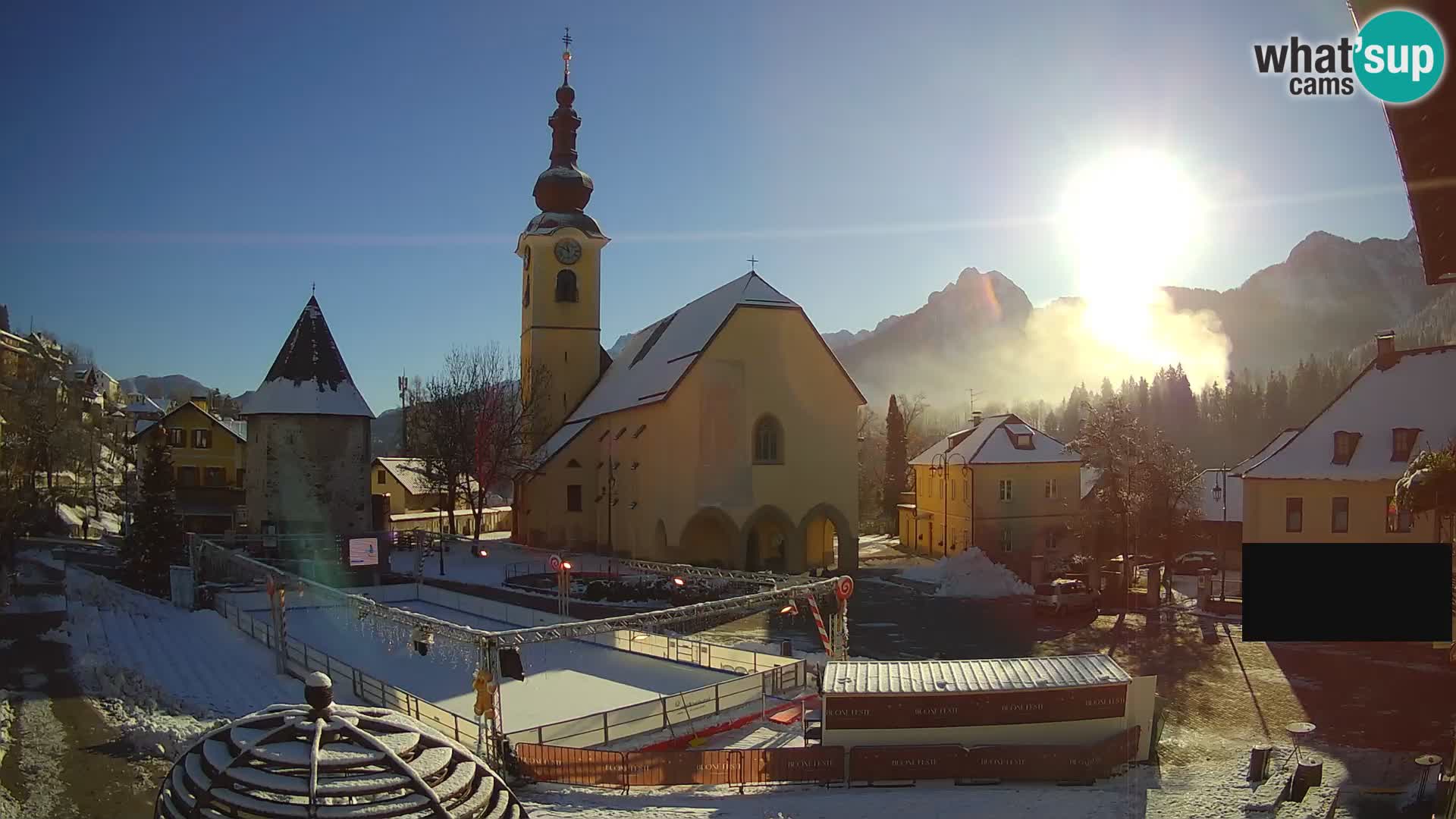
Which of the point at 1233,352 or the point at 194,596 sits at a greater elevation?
the point at 1233,352

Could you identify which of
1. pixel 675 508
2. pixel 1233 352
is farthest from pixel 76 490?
pixel 1233 352

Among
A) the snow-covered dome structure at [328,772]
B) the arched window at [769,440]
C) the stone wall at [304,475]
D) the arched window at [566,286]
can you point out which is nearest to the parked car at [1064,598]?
the arched window at [769,440]

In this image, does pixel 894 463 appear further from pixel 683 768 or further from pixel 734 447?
pixel 683 768

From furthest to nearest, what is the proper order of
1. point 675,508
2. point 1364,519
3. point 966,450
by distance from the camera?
point 966,450 → point 675,508 → point 1364,519

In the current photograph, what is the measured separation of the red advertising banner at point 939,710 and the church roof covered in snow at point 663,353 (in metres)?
24.5

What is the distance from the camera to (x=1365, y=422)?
2869 centimetres

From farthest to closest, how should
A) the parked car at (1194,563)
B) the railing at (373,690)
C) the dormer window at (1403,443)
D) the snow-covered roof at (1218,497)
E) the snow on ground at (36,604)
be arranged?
the snow-covered roof at (1218,497) < the parked car at (1194,563) < the dormer window at (1403,443) < the snow on ground at (36,604) < the railing at (373,690)

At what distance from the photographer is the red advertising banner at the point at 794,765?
14648 millimetres

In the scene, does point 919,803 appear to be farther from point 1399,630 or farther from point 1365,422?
point 1365,422

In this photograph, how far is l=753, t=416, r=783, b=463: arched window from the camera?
128ft

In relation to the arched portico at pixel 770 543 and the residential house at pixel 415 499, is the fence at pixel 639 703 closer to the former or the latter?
the arched portico at pixel 770 543

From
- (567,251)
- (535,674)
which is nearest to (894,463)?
(567,251)

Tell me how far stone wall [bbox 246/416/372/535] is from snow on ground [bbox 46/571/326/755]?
9256 millimetres

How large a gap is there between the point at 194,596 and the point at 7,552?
5175mm
